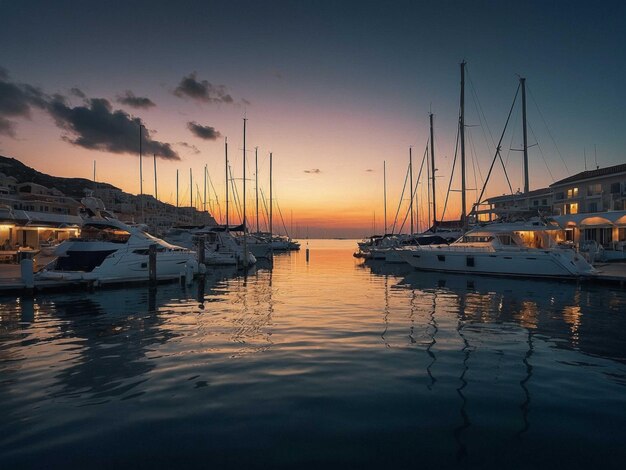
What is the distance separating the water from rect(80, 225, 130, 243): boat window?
10184 millimetres

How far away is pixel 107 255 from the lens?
2400cm

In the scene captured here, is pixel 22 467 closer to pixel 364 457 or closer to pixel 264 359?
pixel 364 457

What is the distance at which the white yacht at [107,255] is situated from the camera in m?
23.0

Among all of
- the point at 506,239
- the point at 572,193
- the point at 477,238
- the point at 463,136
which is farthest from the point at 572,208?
the point at 477,238

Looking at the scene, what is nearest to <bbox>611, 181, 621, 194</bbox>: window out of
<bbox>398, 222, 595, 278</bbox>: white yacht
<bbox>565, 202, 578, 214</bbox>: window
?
<bbox>565, 202, 578, 214</bbox>: window

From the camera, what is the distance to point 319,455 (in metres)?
5.02

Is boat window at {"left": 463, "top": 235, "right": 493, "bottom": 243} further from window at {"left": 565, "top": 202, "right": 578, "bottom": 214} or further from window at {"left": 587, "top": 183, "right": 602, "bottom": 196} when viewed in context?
window at {"left": 565, "top": 202, "right": 578, "bottom": 214}

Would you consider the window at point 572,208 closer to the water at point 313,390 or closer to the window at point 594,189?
the window at point 594,189

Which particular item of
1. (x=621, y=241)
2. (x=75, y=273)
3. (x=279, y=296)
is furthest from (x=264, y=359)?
(x=621, y=241)

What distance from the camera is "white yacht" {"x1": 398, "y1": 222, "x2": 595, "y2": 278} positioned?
27.3 metres

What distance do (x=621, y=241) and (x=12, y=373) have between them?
50.9 metres

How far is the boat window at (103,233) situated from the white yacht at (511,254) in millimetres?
24314

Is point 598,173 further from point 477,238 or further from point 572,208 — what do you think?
point 477,238

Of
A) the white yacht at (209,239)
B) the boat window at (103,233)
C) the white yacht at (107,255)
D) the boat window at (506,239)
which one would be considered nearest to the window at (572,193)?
the boat window at (506,239)
